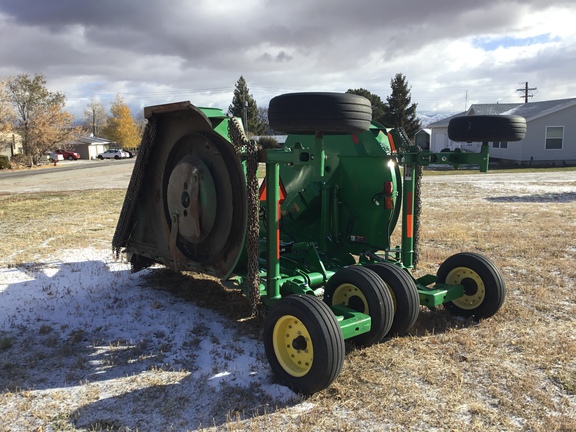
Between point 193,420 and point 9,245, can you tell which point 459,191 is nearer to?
point 9,245

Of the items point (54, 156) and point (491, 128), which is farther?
point (54, 156)

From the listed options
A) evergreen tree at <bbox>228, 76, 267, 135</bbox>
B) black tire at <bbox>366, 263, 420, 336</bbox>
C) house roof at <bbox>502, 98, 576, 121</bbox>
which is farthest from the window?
evergreen tree at <bbox>228, 76, 267, 135</bbox>

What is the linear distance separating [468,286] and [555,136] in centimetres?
2790

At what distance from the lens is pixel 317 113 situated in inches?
131

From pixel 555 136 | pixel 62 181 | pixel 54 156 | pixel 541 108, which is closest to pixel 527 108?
pixel 541 108

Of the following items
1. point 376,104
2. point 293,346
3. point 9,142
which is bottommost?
point 293,346

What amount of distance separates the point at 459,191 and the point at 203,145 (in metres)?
13.3

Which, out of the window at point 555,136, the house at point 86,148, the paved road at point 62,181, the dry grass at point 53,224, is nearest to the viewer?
the dry grass at point 53,224

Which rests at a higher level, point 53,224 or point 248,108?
point 248,108

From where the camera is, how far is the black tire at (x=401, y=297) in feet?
13.4

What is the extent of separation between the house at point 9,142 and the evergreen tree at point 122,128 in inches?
767

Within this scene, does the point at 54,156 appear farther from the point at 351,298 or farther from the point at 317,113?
the point at 317,113

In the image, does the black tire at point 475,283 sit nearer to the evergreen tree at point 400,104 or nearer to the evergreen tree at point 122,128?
the evergreen tree at point 400,104

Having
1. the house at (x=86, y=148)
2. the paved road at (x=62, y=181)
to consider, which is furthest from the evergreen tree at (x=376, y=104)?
the house at (x=86, y=148)
